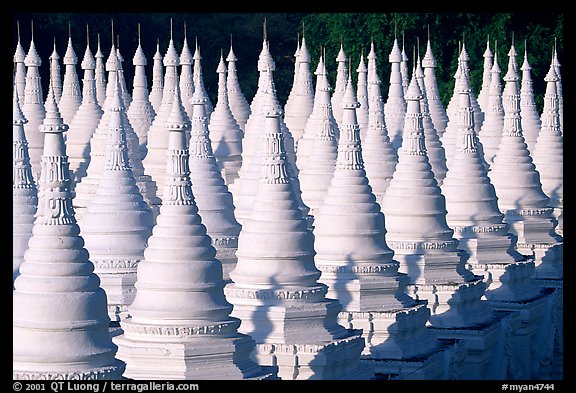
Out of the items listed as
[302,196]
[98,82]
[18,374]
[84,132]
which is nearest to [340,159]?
[302,196]

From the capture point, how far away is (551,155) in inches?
2749

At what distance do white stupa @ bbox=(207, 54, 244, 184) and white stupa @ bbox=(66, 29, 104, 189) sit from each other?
9.62 ft

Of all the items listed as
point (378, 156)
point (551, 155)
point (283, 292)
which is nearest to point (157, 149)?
point (378, 156)

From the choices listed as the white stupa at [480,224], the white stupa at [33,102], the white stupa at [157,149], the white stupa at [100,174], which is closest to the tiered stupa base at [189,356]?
the white stupa at [100,174]

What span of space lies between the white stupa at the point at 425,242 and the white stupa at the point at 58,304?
14.9 m

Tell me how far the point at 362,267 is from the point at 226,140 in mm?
17328

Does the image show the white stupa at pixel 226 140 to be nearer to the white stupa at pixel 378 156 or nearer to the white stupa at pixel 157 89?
the white stupa at pixel 378 156

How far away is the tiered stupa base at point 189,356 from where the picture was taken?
40.3 m

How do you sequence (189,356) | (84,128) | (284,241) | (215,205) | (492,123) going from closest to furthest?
1. (189,356)
2. (284,241)
3. (215,205)
4. (84,128)
5. (492,123)

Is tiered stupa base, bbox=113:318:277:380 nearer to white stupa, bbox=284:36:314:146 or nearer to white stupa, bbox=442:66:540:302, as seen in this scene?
white stupa, bbox=442:66:540:302

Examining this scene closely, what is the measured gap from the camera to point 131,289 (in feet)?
154

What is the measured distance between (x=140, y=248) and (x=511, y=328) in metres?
9.95

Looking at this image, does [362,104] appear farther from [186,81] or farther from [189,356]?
[189,356]
